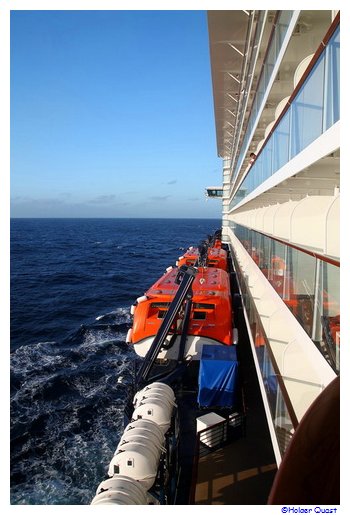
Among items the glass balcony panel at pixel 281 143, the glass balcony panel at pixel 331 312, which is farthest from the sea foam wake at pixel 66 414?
the glass balcony panel at pixel 281 143

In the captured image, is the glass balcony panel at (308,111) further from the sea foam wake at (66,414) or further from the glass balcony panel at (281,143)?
the sea foam wake at (66,414)

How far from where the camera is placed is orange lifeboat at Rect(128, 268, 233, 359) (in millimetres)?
13320

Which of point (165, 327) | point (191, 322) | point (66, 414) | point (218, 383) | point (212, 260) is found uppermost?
point (212, 260)

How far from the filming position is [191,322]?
13930 millimetres

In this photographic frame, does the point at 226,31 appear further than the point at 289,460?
Yes

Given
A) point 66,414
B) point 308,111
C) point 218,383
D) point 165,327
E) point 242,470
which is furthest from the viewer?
point 66,414

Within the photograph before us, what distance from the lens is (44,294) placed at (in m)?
34.7

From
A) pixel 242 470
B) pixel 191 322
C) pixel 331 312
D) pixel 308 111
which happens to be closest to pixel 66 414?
pixel 191 322

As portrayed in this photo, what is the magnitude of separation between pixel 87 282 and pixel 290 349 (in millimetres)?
36673

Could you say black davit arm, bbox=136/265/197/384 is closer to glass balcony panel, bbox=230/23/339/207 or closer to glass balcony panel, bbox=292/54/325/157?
glass balcony panel, bbox=230/23/339/207

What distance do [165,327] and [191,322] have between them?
1742 mm

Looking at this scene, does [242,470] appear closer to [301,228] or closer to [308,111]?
[301,228]
